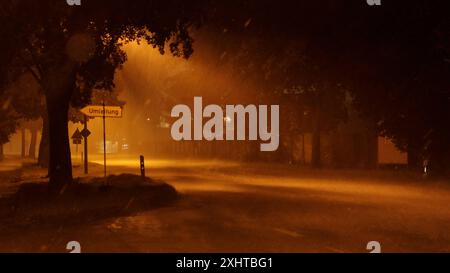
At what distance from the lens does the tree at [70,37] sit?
18.5 meters

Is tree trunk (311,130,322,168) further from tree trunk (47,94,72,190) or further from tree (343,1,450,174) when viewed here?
tree trunk (47,94,72,190)

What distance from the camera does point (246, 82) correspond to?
151 feet

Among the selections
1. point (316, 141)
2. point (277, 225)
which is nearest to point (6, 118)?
point (316, 141)

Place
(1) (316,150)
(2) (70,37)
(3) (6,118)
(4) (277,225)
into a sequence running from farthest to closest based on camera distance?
(3) (6,118) < (1) (316,150) < (2) (70,37) < (4) (277,225)

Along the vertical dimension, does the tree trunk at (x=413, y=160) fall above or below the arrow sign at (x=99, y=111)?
below

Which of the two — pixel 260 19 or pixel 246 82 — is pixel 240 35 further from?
pixel 246 82

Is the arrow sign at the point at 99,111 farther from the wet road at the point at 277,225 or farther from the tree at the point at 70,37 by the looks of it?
the wet road at the point at 277,225

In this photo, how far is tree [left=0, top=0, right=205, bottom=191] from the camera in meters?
18.5

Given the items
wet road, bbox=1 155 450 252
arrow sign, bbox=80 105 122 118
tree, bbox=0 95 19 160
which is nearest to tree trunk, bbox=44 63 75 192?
arrow sign, bbox=80 105 122 118

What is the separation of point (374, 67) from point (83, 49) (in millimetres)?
13846

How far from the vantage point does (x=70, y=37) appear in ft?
65.3

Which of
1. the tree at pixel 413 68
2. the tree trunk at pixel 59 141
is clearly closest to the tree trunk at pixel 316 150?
the tree at pixel 413 68

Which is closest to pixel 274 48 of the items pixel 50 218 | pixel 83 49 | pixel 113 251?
pixel 83 49

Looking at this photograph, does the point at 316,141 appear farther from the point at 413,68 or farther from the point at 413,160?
the point at 413,68
